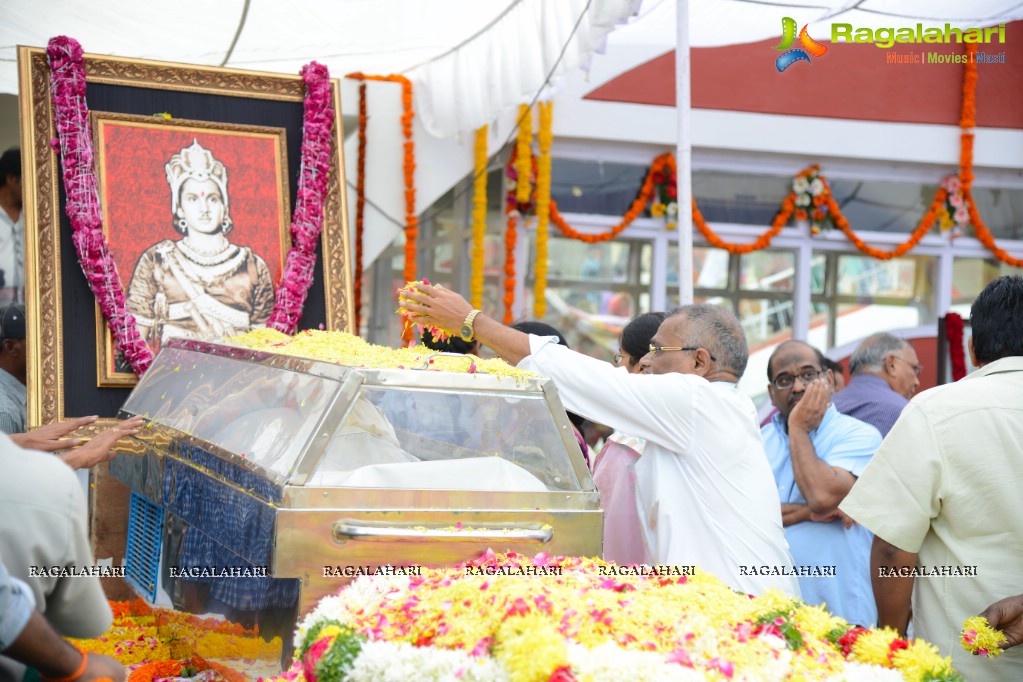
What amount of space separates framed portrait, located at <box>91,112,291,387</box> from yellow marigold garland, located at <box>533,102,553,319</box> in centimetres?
290

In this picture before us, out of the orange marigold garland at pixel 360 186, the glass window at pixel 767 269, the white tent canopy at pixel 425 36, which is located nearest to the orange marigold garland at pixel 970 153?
the glass window at pixel 767 269

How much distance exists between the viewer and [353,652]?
2277 millimetres

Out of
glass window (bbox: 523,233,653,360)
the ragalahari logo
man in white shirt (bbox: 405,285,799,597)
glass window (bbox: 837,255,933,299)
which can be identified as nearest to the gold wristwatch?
man in white shirt (bbox: 405,285,799,597)

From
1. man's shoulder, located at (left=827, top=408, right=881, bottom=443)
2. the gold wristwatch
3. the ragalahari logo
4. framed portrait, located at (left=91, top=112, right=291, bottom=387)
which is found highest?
the ragalahari logo

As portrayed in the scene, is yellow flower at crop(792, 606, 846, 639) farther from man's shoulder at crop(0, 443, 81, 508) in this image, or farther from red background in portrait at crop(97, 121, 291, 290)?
red background in portrait at crop(97, 121, 291, 290)

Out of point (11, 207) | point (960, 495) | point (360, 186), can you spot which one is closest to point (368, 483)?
point (960, 495)

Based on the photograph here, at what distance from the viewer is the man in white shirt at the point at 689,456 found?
3.11 metres

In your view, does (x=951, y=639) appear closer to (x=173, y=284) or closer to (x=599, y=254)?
(x=173, y=284)

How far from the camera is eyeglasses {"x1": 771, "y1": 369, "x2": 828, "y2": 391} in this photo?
461 centimetres

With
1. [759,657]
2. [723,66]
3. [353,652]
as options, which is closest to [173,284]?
[353,652]

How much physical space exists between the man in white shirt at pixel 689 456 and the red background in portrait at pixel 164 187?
2.51m

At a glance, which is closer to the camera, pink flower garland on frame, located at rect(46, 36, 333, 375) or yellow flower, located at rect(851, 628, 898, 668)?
yellow flower, located at rect(851, 628, 898, 668)

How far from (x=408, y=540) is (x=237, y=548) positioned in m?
0.54

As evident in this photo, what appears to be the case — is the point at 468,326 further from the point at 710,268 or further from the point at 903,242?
the point at 903,242
